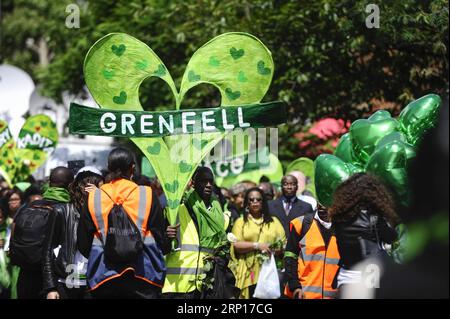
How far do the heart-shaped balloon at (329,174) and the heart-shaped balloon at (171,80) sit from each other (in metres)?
0.73

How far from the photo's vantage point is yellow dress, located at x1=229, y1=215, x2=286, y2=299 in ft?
29.1

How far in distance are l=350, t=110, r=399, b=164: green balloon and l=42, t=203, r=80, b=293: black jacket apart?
202cm

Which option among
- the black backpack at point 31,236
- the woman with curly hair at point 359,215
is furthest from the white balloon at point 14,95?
the woman with curly hair at point 359,215

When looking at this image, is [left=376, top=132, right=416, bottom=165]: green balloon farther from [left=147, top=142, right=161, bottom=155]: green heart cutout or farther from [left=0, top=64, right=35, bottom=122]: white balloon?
[left=0, top=64, right=35, bottom=122]: white balloon

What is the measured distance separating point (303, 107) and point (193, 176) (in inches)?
199

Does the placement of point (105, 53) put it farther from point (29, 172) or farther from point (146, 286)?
point (29, 172)

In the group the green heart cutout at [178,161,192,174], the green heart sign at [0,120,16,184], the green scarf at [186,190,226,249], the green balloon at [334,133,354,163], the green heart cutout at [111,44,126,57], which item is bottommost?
Result: the green scarf at [186,190,226,249]

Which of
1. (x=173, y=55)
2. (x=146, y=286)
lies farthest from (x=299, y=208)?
(x=173, y=55)

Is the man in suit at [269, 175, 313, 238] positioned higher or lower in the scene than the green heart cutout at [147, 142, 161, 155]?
higher

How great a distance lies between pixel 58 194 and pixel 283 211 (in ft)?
→ 9.85

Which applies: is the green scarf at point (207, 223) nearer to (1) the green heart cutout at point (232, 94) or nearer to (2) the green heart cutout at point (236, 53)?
(1) the green heart cutout at point (232, 94)

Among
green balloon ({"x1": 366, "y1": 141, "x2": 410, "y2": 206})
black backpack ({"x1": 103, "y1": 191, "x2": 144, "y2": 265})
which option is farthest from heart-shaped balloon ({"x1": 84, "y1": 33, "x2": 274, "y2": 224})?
green balloon ({"x1": 366, "y1": 141, "x2": 410, "y2": 206})

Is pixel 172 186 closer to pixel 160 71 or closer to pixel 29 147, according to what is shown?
pixel 160 71

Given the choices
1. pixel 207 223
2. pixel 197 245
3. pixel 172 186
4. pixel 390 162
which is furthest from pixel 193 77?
pixel 390 162
